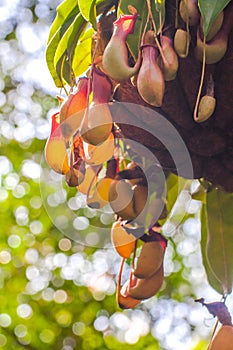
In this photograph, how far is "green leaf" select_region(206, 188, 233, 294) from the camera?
88cm

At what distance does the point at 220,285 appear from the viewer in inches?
34.9

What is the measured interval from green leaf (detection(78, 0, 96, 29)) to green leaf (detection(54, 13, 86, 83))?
5 centimetres

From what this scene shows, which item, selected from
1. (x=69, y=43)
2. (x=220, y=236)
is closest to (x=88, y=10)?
(x=69, y=43)

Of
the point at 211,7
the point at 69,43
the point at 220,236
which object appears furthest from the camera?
the point at 220,236

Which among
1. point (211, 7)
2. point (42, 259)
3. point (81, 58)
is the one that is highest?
Answer: point (211, 7)

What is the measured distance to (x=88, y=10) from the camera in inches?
27.0

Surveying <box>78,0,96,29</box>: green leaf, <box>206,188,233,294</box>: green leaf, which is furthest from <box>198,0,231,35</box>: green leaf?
<box>206,188,233,294</box>: green leaf

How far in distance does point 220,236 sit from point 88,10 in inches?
13.3

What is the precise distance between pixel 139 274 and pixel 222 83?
0.23 metres

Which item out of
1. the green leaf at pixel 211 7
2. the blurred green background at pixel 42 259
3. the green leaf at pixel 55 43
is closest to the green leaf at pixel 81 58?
the green leaf at pixel 55 43

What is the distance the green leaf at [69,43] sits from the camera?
2.40 feet

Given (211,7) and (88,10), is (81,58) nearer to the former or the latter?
(88,10)

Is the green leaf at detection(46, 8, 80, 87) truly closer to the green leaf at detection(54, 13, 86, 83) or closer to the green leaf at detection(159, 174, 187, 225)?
the green leaf at detection(54, 13, 86, 83)

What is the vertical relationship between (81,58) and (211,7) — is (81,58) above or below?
below
